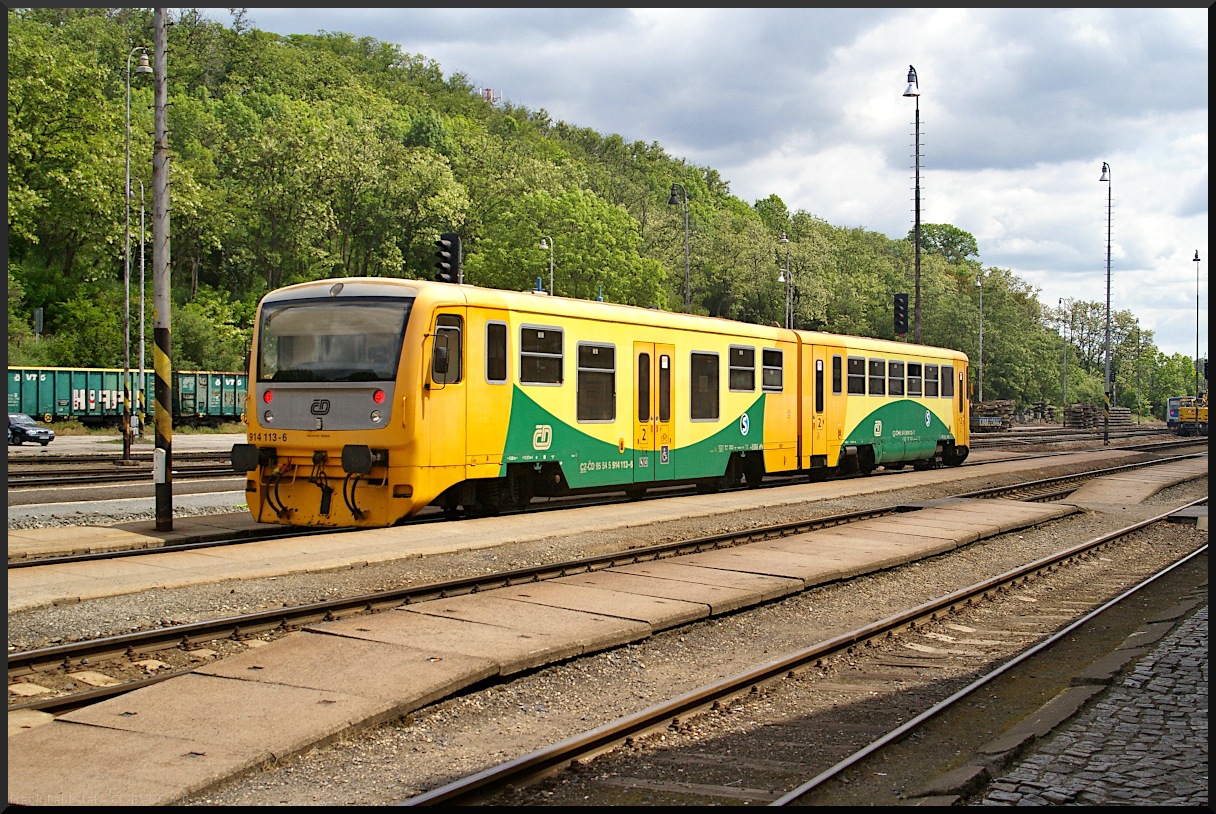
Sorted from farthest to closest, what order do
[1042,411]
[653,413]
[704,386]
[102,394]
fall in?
[1042,411] → [102,394] → [704,386] → [653,413]

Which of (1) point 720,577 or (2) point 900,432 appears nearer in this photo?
(1) point 720,577

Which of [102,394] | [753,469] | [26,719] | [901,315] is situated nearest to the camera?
[26,719]

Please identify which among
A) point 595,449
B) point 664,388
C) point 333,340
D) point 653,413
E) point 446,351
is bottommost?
point 595,449

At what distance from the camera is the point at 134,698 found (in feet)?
22.0

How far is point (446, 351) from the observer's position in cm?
1444

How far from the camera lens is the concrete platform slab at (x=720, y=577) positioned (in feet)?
36.3

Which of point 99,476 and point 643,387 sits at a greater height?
point 643,387

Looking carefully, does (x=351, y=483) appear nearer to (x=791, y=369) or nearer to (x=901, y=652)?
(x=901, y=652)

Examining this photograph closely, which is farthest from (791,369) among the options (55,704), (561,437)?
(55,704)

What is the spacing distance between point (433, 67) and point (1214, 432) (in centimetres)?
12113

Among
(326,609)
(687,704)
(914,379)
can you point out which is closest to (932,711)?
(687,704)

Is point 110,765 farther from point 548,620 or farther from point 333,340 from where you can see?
point 333,340

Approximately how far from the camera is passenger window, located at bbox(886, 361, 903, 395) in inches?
1055

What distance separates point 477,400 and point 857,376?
42.3ft
